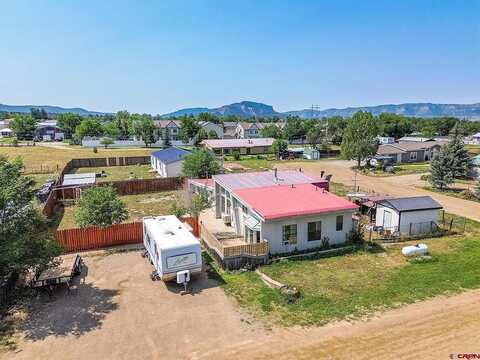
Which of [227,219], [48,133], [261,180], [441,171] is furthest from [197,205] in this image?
[48,133]

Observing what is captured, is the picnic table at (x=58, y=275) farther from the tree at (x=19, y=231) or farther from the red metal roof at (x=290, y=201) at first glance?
the red metal roof at (x=290, y=201)

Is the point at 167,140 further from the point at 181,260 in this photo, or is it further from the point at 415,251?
the point at 415,251

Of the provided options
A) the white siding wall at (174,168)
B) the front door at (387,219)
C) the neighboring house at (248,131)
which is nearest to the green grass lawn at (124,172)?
the white siding wall at (174,168)

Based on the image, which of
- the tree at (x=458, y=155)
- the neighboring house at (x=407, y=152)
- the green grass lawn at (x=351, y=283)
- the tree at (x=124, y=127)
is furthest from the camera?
the tree at (x=124, y=127)

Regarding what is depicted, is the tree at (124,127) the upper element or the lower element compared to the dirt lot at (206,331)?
upper

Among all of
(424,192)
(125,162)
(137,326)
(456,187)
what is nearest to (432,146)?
(456,187)

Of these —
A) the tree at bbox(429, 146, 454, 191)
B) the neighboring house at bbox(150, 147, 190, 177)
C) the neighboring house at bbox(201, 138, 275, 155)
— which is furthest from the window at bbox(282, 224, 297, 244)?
the neighboring house at bbox(201, 138, 275, 155)
